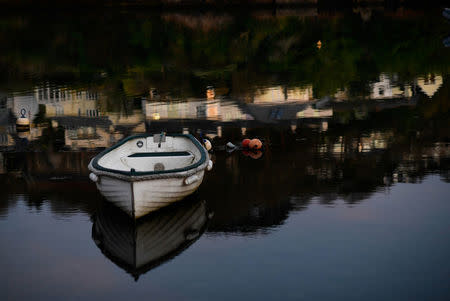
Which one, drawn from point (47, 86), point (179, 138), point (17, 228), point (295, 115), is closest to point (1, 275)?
point (17, 228)

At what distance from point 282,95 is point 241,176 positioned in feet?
67.6

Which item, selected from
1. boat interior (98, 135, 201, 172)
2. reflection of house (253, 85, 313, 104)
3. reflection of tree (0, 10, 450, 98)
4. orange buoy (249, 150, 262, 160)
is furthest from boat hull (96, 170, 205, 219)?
reflection of tree (0, 10, 450, 98)

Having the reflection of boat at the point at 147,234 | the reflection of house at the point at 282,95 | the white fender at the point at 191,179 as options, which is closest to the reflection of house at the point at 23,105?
the reflection of house at the point at 282,95

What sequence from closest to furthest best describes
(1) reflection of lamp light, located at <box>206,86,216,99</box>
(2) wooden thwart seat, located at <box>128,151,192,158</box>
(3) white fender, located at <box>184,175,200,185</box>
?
(3) white fender, located at <box>184,175,200,185</box>
(2) wooden thwart seat, located at <box>128,151,192,158</box>
(1) reflection of lamp light, located at <box>206,86,216,99</box>

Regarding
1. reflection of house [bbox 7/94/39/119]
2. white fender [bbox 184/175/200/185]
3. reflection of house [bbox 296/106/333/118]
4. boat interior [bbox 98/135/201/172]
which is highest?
reflection of house [bbox 7/94/39/119]

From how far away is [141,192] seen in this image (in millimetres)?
20703

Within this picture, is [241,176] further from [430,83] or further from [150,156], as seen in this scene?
[430,83]

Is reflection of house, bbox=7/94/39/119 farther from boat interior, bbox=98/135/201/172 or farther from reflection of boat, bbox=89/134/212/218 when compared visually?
reflection of boat, bbox=89/134/212/218

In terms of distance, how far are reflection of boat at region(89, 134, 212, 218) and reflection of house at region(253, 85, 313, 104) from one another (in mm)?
19572

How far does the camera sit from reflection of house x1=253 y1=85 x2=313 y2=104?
→ 45.7 metres

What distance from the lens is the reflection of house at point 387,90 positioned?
47.5 meters

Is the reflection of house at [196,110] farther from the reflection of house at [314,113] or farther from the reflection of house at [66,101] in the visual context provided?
the reflection of house at [66,101]

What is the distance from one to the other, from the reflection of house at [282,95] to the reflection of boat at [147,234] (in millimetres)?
22616

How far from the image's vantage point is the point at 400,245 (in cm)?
2059
